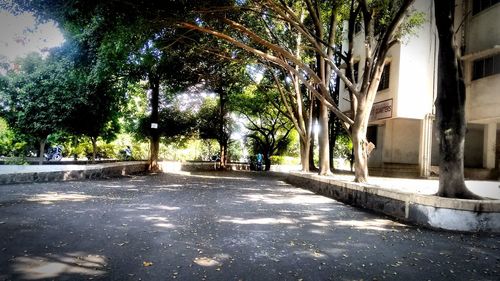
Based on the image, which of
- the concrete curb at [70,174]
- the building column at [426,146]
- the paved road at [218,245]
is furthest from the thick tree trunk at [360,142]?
the concrete curb at [70,174]

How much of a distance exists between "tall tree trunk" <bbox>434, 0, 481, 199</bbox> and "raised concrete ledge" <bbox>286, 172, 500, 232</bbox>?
576mm

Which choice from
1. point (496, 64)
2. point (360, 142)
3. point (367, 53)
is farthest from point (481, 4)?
point (360, 142)

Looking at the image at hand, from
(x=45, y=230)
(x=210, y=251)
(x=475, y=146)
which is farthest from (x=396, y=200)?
(x=475, y=146)

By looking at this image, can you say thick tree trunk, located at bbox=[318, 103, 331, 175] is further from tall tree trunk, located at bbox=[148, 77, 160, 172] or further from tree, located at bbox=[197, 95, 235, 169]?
tree, located at bbox=[197, 95, 235, 169]

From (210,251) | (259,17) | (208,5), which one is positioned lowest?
(210,251)

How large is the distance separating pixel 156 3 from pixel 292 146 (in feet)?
123

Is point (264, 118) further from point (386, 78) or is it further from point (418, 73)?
point (418, 73)

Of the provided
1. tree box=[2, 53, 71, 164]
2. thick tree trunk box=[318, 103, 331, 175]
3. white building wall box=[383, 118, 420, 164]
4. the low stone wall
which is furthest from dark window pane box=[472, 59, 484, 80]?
tree box=[2, 53, 71, 164]

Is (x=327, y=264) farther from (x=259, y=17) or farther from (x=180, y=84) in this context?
(x=180, y=84)

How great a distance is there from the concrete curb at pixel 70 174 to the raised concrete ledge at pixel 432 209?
1078 cm

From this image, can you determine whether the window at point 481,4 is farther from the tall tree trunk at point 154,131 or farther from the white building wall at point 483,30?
the tall tree trunk at point 154,131

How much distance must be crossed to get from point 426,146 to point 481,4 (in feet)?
23.9

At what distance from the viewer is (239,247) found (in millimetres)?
5742

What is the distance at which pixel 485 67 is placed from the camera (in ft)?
57.9
